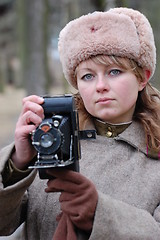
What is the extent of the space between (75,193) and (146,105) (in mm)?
973

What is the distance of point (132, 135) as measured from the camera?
3.02 m

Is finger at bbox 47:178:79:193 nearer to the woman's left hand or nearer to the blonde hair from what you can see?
the woman's left hand

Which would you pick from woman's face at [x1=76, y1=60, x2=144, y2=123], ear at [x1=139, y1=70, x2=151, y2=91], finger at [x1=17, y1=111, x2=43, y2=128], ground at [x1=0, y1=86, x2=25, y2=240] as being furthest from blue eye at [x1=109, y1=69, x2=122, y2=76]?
ground at [x1=0, y1=86, x2=25, y2=240]

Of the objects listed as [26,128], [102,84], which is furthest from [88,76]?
[26,128]

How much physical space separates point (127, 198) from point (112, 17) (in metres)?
0.89

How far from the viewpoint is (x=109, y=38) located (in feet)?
9.50

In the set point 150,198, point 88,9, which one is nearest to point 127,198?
point 150,198

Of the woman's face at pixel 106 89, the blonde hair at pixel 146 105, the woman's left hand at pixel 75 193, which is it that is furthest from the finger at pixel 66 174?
the blonde hair at pixel 146 105

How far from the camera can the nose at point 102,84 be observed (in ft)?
9.30

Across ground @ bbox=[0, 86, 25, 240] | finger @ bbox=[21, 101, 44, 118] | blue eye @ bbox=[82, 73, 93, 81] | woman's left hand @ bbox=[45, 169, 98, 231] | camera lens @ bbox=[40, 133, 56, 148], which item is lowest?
ground @ bbox=[0, 86, 25, 240]

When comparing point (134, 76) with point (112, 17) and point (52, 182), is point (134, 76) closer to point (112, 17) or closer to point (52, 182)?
point (112, 17)

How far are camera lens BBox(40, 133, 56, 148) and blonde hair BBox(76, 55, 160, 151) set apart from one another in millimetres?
796

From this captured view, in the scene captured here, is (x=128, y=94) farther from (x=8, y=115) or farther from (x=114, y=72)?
(x=8, y=115)

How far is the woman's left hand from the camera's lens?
2311 mm
